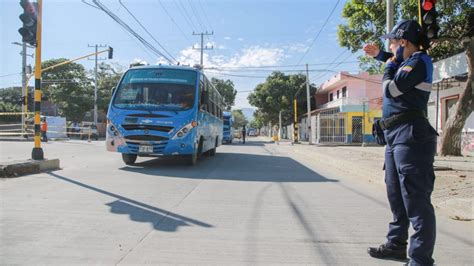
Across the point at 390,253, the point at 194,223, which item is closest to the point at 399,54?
the point at 390,253

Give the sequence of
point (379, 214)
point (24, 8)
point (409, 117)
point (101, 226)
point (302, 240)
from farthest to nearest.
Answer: point (24, 8)
point (379, 214)
point (101, 226)
point (302, 240)
point (409, 117)

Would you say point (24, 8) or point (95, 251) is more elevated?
point (24, 8)

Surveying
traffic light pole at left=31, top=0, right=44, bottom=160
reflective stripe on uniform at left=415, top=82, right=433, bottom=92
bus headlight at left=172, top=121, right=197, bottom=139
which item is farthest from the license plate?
reflective stripe on uniform at left=415, top=82, right=433, bottom=92

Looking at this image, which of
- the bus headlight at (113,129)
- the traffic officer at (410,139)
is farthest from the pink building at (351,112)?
the traffic officer at (410,139)

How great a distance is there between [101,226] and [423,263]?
3502 mm

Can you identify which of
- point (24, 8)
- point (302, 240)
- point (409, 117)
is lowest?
point (302, 240)

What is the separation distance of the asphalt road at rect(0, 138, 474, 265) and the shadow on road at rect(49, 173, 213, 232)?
0.01 metres

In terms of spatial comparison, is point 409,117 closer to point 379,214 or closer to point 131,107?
point 379,214

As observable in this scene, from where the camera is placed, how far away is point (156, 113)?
11039 millimetres

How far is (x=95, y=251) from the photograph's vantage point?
4.09 m

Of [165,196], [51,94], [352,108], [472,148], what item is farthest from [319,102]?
[165,196]

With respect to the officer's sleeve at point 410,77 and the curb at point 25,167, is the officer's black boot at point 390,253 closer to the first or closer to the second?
the officer's sleeve at point 410,77

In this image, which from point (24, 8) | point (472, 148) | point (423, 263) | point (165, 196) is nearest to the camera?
point (423, 263)

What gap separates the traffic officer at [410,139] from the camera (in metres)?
3.39
